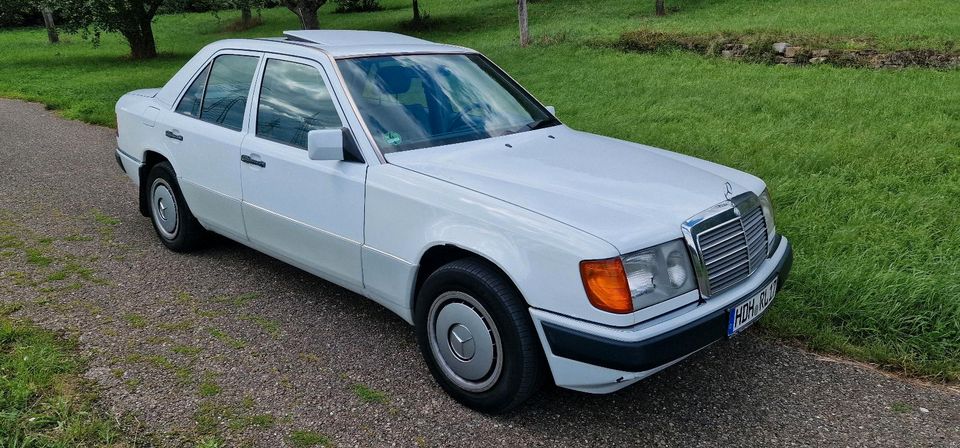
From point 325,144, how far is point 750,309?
209 cm

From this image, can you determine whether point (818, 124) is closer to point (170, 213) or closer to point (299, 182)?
point (299, 182)

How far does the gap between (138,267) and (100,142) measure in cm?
540

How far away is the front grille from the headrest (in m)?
1.82

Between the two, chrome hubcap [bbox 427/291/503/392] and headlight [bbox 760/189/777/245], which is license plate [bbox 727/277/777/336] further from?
chrome hubcap [bbox 427/291/503/392]

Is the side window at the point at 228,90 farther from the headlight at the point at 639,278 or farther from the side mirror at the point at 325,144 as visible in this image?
the headlight at the point at 639,278

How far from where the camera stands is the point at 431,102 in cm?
390

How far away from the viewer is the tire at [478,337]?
2.92 meters

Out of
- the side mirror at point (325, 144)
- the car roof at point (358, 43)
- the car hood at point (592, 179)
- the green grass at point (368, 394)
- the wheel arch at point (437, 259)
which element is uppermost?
the car roof at point (358, 43)

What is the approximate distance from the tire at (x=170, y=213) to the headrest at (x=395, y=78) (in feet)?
6.49

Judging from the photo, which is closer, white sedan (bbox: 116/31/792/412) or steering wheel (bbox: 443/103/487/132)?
white sedan (bbox: 116/31/792/412)

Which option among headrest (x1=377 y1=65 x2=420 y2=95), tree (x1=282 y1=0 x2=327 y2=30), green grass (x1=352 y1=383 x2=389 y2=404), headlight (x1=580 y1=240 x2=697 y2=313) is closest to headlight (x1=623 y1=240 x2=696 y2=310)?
headlight (x1=580 y1=240 x2=697 y2=313)

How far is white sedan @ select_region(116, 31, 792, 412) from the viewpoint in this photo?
2.78 meters

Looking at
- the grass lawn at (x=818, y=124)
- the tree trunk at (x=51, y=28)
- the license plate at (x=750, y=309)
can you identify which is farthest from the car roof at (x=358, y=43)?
the tree trunk at (x=51, y=28)

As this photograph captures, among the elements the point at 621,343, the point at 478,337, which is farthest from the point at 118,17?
the point at 621,343
